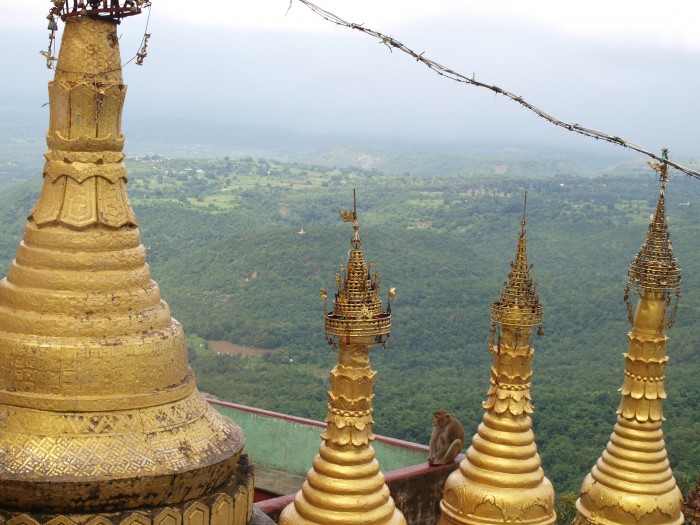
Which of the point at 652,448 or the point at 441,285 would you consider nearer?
the point at 652,448

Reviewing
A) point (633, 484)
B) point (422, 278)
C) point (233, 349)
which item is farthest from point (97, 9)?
point (422, 278)

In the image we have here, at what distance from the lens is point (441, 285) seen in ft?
154

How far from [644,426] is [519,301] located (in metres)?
1.74

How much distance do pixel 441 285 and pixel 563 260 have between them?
9.55m

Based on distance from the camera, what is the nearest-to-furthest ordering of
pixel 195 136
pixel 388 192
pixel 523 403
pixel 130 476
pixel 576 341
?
pixel 130 476, pixel 523 403, pixel 576 341, pixel 388 192, pixel 195 136

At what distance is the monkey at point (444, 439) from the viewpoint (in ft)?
44.3

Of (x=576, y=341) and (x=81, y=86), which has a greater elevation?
(x=81, y=86)

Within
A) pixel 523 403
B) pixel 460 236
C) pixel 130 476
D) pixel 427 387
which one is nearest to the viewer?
pixel 130 476

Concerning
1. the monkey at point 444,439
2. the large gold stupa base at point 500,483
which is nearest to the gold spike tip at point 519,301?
the large gold stupa base at point 500,483

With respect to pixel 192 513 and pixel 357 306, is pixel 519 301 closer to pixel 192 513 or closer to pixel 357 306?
pixel 357 306

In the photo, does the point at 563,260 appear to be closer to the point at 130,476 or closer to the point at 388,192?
the point at 388,192

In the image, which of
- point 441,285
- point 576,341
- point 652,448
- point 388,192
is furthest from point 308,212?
point 652,448

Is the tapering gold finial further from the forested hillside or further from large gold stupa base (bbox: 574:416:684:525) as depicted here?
the forested hillside

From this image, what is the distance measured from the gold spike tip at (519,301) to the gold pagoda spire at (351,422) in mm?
1942
